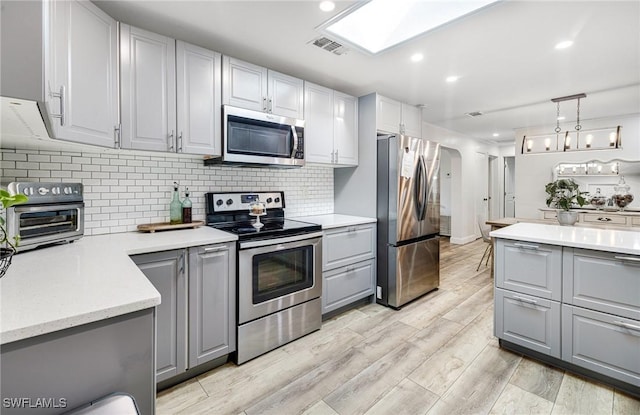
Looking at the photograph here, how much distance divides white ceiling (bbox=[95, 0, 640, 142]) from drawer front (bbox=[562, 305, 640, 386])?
200cm

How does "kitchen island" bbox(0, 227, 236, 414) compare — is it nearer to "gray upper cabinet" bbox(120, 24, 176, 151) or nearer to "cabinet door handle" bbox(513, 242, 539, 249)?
"gray upper cabinet" bbox(120, 24, 176, 151)

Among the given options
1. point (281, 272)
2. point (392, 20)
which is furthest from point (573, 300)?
point (392, 20)

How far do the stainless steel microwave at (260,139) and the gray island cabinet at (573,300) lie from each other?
1863mm

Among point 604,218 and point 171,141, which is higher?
point 171,141

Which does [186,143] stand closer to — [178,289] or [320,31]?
[178,289]

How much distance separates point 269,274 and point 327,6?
1.90 m

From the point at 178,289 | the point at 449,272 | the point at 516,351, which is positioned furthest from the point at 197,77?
the point at 449,272

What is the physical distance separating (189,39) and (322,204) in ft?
6.96

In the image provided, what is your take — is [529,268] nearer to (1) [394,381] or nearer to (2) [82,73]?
(1) [394,381]

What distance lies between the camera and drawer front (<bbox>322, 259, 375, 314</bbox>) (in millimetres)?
2787

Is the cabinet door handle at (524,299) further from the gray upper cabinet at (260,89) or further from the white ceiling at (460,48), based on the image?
the gray upper cabinet at (260,89)

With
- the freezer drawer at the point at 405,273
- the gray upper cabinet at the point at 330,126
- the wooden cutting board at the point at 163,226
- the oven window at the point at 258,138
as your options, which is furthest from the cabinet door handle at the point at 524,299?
the wooden cutting board at the point at 163,226

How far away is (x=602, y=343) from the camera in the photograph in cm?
188

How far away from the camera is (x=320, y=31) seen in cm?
211
